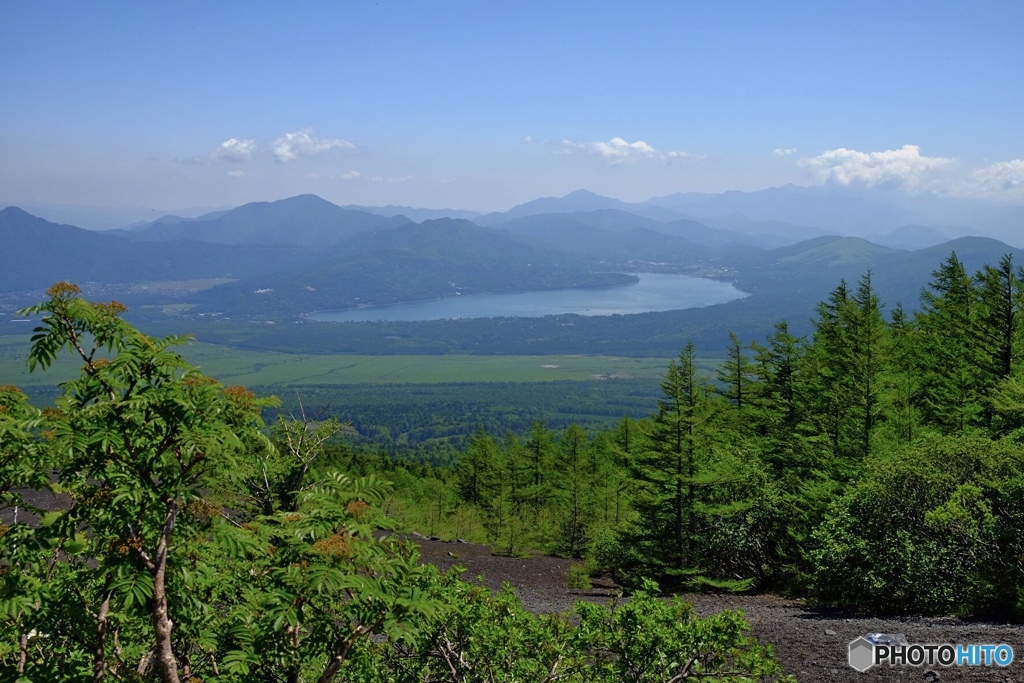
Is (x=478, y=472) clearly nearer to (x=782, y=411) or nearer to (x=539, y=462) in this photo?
(x=539, y=462)

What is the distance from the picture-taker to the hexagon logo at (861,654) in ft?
37.8

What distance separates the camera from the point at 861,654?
11.8m

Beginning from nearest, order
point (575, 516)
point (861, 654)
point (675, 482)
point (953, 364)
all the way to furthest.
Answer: point (861, 654), point (675, 482), point (953, 364), point (575, 516)

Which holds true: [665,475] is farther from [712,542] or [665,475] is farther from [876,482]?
[876,482]

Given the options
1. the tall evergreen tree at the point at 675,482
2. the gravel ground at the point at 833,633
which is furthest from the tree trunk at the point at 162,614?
the tall evergreen tree at the point at 675,482

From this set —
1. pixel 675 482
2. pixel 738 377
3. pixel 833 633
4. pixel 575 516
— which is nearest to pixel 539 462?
pixel 575 516

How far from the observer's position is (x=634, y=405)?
162 m

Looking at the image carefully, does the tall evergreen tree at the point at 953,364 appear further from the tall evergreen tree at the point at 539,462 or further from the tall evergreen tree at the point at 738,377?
the tall evergreen tree at the point at 539,462

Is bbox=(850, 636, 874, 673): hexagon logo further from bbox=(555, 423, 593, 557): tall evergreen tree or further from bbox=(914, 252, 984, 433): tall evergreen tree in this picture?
bbox=(555, 423, 593, 557): tall evergreen tree

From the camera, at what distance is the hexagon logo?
1152 cm

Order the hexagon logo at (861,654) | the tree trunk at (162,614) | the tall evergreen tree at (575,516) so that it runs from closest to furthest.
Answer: the tree trunk at (162,614)
the hexagon logo at (861,654)
the tall evergreen tree at (575,516)

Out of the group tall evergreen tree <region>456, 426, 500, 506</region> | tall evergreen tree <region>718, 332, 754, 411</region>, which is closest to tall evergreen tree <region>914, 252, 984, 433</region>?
tall evergreen tree <region>718, 332, 754, 411</region>

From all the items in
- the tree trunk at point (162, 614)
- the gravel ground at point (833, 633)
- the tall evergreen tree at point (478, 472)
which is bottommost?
the tall evergreen tree at point (478, 472)

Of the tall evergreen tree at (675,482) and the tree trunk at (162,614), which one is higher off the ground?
the tree trunk at (162,614)
